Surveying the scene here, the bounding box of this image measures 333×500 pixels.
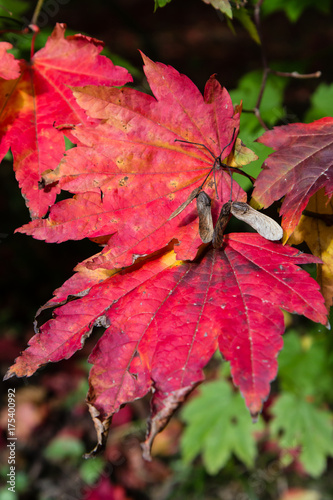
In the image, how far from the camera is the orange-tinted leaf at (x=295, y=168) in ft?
2.31

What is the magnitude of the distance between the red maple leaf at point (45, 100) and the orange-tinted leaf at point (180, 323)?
0.24 metres

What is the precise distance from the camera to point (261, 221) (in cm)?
73

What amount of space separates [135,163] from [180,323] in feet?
1.05

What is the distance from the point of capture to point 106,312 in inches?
29.1

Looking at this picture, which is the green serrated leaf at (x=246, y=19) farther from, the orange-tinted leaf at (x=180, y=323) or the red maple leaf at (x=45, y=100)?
the orange-tinted leaf at (x=180, y=323)

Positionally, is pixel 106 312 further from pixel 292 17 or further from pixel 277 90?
pixel 292 17

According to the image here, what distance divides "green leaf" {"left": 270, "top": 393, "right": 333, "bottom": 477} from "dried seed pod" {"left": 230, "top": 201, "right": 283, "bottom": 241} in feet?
6.03

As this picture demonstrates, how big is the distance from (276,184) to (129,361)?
0.40 metres

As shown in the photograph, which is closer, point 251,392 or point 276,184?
point 251,392

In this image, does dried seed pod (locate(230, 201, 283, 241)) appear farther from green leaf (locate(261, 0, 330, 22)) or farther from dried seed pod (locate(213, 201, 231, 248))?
green leaf (locate(261, 0, 330, 22))

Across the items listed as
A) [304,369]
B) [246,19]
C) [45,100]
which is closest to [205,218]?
[45,100]

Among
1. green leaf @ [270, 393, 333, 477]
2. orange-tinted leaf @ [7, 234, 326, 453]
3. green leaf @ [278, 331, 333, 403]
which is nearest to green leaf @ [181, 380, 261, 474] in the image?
green leaf @ [270, 393, 333, 477]

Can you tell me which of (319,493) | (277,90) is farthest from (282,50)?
(319,493)

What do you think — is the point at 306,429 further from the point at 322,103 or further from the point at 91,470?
the point at 322,103
